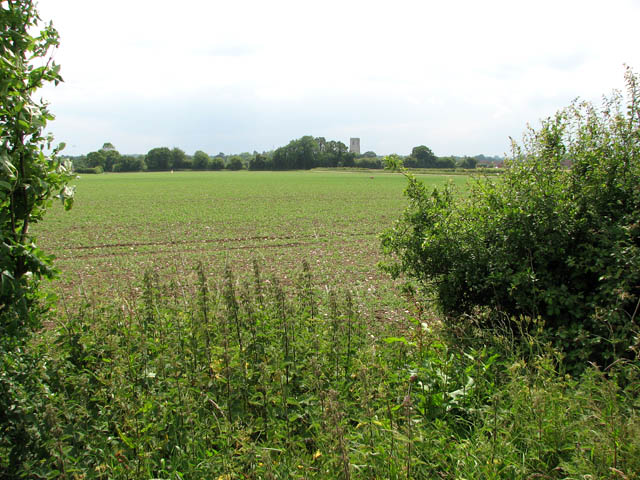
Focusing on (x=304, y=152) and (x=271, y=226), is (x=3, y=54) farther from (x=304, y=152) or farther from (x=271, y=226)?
(x=304, y=152)

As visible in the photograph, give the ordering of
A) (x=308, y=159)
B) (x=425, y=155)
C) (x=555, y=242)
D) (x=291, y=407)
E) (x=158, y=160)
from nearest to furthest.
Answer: (x=291, y=407) → (x=555, y=242) → (x=425, y=155) → (x=308, y=159) → (x=158, y=160)

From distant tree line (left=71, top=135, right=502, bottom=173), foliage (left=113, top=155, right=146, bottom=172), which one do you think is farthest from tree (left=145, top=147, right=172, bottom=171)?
foliage (left=113, top=155, right=146, bottom=172)

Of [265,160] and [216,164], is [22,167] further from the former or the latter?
[216,164]

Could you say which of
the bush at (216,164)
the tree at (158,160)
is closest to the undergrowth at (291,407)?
the tree at (158,160)

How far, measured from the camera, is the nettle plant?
3875mm

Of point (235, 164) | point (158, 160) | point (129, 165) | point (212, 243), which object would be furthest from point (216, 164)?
point (212, 243)

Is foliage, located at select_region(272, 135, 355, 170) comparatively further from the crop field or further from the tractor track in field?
the tractor track in field

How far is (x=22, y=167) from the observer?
274 centimetres

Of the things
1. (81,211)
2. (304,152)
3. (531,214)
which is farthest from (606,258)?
(304,152)

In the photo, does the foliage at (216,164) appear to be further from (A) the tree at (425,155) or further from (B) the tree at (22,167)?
(B) the tree at (22,167)

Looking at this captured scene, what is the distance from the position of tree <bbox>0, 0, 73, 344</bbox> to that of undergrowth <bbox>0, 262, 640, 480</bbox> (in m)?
0.49

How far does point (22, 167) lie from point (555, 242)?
5098mm

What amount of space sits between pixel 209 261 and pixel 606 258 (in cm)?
1052

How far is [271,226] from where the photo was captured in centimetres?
1969
